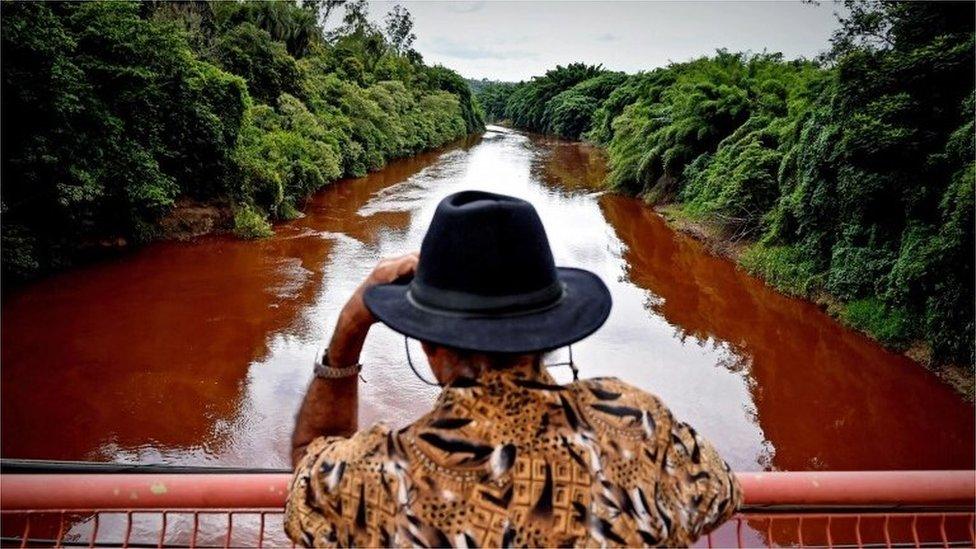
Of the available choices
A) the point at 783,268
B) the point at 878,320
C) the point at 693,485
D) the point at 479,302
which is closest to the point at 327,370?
the point at 479,302

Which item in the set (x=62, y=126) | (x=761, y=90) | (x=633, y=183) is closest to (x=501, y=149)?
(x=633, y=183)

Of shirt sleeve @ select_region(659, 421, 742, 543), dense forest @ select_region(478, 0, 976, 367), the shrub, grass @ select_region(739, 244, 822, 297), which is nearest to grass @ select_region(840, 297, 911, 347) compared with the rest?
dense forest @ select_region(478, 0, 976, 367)

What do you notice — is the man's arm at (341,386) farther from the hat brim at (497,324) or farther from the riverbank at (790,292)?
the riverbank at (790,292)

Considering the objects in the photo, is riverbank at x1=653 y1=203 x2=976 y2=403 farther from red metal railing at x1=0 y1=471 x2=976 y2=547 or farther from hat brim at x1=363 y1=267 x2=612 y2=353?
hat brim at x1=363 y1=267 x2=612 y2=353

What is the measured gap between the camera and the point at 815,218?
12469 millimetres

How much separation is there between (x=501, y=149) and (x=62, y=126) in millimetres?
36356

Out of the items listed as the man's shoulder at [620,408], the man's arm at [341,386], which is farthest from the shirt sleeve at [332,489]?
the man's shoulder at [620,408]

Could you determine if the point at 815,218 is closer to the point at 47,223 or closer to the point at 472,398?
the point at 472,398

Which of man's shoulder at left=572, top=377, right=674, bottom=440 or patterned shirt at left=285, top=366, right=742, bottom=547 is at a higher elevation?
man's shoulder at left=572, top=377, right=674, bottom=440

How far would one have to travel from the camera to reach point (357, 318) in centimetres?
122

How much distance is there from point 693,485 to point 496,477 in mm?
404

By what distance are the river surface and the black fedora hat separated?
6.67 metres

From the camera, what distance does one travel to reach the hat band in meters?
0.98

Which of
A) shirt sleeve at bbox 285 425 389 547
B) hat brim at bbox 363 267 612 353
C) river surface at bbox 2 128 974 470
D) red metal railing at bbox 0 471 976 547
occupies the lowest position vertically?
river surface at bbox 2 128 974 470
